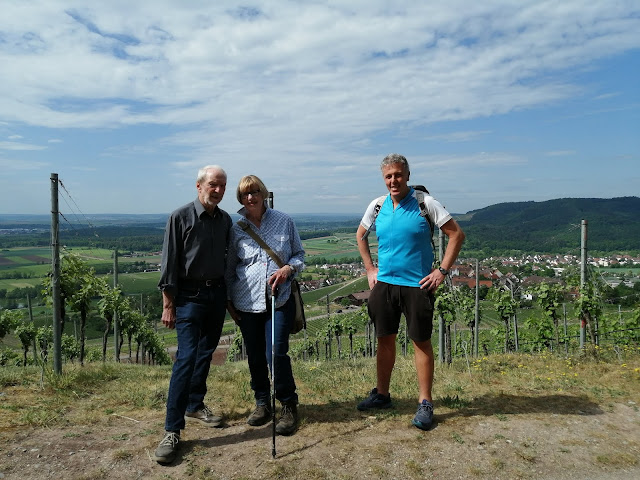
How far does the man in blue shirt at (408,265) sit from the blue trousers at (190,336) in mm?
1406

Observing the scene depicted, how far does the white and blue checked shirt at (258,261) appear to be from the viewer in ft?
11.7

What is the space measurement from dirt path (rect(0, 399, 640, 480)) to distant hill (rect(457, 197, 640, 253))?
79.6 feet

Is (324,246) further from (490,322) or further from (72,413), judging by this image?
(72,413)

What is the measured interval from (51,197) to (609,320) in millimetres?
16965

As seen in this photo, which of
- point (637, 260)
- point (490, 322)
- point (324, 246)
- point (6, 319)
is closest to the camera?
point (6, 319)

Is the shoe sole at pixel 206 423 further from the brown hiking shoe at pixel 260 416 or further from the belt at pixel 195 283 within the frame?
the belt at pixel 195 283

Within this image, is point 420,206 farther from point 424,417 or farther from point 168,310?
point 168,310

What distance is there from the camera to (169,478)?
2941mm

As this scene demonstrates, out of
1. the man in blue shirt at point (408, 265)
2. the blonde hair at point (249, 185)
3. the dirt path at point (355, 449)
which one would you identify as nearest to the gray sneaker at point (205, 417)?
the dirt path at point (355, 449)

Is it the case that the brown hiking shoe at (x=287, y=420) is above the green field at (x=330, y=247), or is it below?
above

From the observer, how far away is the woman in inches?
140

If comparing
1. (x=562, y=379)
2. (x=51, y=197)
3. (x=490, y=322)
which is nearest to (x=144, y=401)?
(x=51, y=197)

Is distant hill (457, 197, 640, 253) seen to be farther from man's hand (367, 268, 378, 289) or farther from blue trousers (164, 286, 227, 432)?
blue trousers (164, 286, 227, 432)

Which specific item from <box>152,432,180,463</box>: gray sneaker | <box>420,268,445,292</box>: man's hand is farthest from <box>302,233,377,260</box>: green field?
<box>152,432,180,463</box>: gray sneaker
